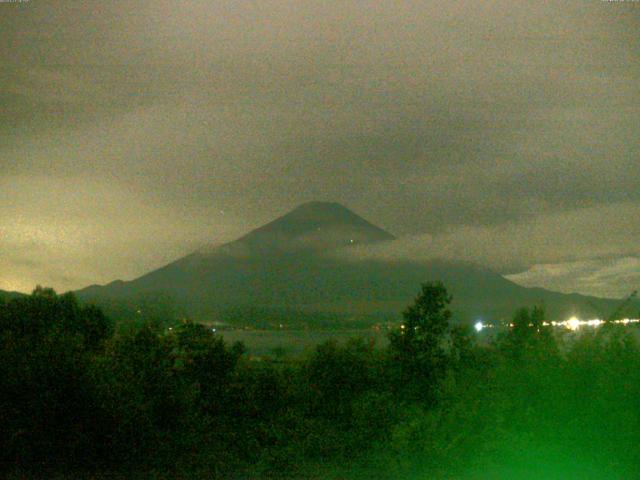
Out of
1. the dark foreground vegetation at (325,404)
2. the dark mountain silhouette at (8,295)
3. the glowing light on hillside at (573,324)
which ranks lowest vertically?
the dark foreground vegetation at (325,404)

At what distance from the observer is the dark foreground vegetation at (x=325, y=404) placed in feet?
25.8

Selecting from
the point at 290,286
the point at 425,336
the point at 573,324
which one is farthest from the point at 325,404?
the point at 290,286

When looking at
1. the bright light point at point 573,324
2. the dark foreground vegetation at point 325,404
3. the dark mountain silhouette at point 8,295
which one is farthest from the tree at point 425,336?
the dark mountain silhouette at point 8,295

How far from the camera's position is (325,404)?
52.3ft

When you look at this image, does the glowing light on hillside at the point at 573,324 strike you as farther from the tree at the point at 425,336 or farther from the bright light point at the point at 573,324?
the tree at the point at 425,336

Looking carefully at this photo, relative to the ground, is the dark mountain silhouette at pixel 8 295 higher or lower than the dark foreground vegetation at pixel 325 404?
higher

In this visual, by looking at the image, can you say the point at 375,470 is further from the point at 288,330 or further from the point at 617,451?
the point at 288,330

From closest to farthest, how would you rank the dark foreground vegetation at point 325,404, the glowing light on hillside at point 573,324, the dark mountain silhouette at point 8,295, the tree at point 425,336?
the dark foreground vegetation at point 325,404 < the glowing light on hillside at point 573,324 < the tree at point 425,336 < the dark mountain silhouette at point 8,295

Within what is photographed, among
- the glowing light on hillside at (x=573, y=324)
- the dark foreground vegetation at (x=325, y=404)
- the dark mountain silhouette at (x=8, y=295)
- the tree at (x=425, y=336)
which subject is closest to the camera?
the dark foreground vegetation at (x=325, y=404)

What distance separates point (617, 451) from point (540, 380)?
1104mm

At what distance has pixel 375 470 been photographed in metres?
9.80

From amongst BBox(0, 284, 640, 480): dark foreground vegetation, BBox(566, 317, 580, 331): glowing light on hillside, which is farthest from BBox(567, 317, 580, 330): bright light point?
BBox(0, 284, 640, 480): dark foreground vegetation

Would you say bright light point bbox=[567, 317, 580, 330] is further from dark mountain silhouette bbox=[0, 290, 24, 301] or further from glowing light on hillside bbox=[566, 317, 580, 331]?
dark mountain silhouette bbox=[0, 290, 24, 301]

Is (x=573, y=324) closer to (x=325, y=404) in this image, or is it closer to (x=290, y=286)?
(x=325, y=404)
